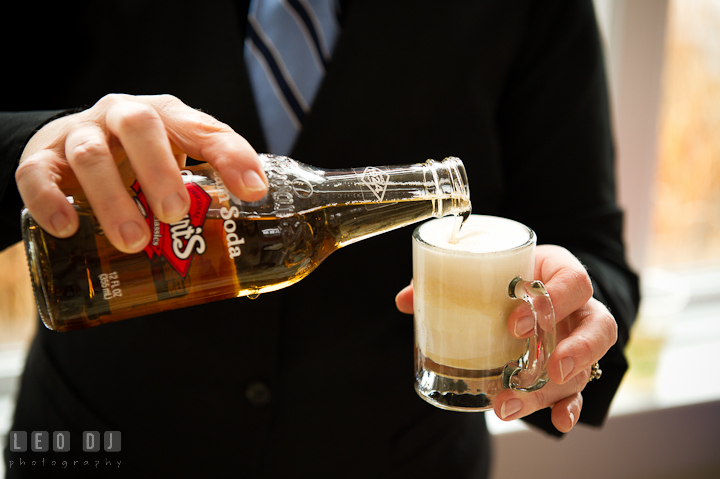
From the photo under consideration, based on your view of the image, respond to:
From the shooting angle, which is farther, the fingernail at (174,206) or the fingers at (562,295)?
Answer: the fingers at (562,295)

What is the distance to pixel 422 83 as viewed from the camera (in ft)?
2.88

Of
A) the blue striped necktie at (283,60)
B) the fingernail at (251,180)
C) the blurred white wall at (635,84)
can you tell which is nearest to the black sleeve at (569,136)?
the blue striped necktie at (283,60)

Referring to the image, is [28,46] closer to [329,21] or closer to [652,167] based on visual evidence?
[329,21]

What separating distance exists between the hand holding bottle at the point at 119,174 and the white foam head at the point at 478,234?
0.77ft

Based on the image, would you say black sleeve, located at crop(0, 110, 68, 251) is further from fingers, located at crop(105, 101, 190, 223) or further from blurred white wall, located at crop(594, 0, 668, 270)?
blurred white wall, located at crop(594, 0, 668, 270)

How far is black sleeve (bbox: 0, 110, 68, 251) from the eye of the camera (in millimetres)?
589

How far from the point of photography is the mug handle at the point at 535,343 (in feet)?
1.91

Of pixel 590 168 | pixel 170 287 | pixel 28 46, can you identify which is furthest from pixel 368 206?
pixel 28 46

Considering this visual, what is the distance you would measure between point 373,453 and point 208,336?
342mm

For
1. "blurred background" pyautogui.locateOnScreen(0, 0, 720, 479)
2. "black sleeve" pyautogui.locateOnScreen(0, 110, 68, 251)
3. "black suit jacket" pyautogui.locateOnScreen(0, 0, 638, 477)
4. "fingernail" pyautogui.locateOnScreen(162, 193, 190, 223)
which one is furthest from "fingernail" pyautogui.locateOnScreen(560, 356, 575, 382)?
"blurred background" pyautogui.locateOnScreen(0, 0, 720, 479)

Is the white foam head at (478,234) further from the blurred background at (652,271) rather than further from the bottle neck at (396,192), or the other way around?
the blurred background at (652,271)

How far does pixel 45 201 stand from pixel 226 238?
0.51ft

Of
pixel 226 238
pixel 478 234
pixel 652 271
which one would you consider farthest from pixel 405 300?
pixel 652 271

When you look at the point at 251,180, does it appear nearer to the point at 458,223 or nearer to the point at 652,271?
the point at 458,223
